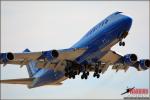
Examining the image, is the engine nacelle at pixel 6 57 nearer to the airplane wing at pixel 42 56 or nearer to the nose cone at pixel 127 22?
the airplane wing at pixel 42 56

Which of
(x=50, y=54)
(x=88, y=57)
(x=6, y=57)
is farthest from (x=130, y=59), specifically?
(x=6, y=57)

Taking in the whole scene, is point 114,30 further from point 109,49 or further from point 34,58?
point 34,58

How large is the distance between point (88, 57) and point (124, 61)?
272 inches

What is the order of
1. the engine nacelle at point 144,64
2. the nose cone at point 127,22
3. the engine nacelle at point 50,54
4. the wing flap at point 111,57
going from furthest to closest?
the engine nacelle at point 144,64
the wing flap at point 111,57
the engine nacelle at point 50,54
the nose cone at point 127,22

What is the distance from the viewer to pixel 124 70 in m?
71.1

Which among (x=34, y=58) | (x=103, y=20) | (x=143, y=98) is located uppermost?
(x=103, y=20)

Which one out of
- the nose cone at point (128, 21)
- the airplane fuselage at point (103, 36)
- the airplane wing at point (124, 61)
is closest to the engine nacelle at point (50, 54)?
the airplane fuselage at point (103, 36)

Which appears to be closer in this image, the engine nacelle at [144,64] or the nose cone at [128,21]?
the nose cone at [128,21]

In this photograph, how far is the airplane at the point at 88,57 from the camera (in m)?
60.9

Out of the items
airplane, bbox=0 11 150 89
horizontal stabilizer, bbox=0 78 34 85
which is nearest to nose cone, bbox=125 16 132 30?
airplane, bbox=0 11 150 89

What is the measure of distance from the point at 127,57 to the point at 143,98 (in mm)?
5533

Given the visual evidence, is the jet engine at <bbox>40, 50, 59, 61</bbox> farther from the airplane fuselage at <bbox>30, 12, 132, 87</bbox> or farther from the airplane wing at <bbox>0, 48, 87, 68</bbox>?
the airplane fuselage at <bbox>30, 12, 132, 87</bbox>

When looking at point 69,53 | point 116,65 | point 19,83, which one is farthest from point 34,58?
point 116,65

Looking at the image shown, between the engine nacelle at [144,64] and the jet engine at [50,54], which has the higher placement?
the jet engine at [50,54]
